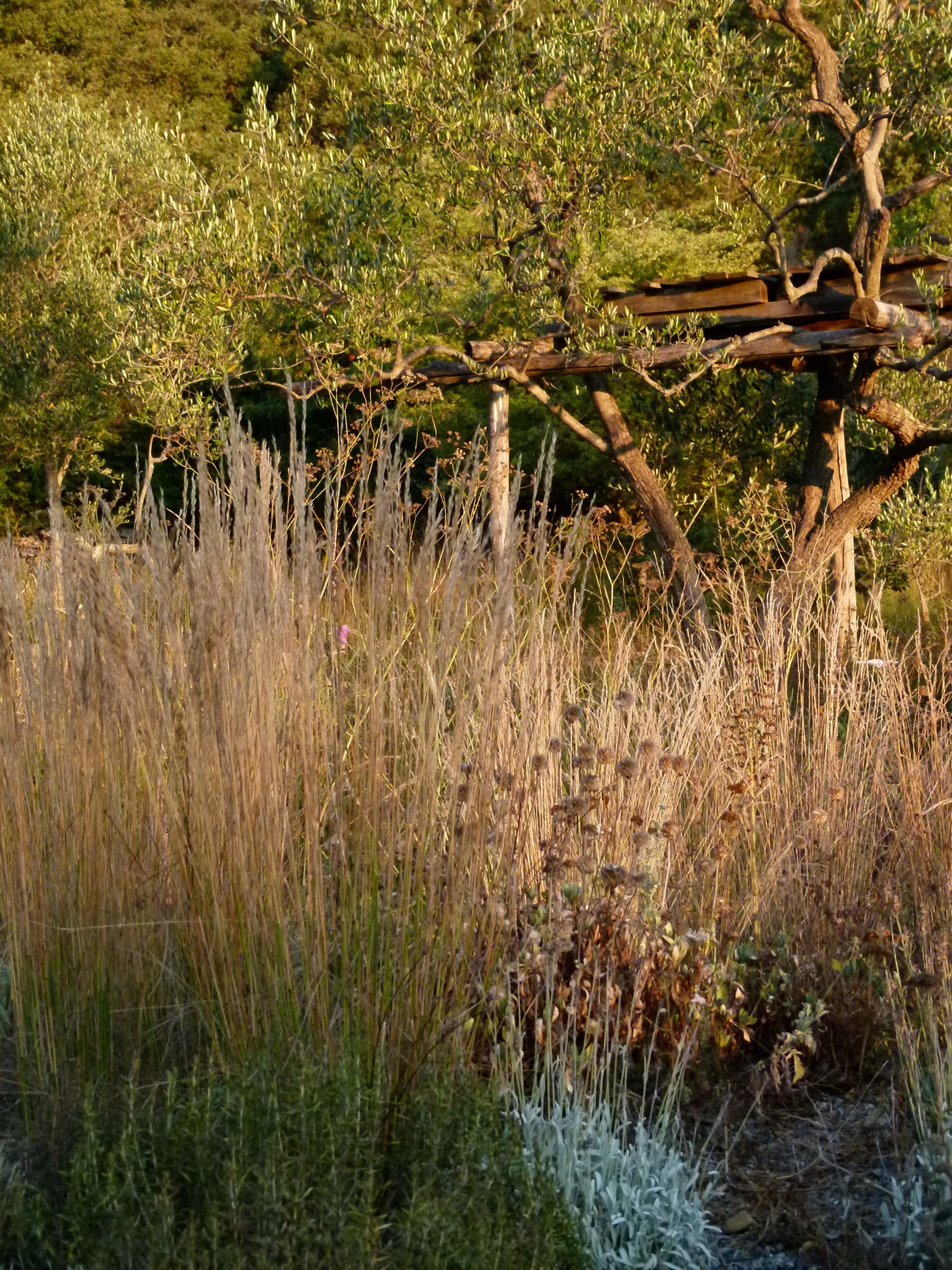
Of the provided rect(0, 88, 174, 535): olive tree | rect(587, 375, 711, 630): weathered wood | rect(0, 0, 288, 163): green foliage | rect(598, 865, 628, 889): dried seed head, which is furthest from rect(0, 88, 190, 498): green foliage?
rect(598, 865, 628, 889): dried seed head

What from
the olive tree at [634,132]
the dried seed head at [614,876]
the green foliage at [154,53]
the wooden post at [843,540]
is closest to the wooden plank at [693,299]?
the olive tree at [634,132]

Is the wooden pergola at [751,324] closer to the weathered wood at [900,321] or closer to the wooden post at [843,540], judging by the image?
the weathered wood at [900,321]

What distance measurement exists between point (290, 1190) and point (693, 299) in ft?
25.7

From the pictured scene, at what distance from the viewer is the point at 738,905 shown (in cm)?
329

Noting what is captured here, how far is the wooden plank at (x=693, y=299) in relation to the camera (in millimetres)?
8445

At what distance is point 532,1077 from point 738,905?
2.58 ft

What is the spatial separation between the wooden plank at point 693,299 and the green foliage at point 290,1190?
6705mm

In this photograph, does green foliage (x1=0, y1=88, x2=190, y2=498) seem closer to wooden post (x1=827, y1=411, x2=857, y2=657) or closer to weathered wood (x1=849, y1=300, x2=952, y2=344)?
wooden post (x1=827, y1=411, x2=857, y2=657)

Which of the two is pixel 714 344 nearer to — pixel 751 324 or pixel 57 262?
pixel 751 324

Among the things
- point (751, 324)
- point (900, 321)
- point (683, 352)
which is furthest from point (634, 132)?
point (900, 321)

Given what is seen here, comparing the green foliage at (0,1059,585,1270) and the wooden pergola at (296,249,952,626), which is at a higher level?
the wooden pergola at (296,249,952,626)

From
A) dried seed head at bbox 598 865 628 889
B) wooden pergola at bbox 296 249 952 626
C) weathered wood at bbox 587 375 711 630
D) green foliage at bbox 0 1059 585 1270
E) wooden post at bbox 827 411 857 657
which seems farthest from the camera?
weathered wood at bbox 587 375 711 630

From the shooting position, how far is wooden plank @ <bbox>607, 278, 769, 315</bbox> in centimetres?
845

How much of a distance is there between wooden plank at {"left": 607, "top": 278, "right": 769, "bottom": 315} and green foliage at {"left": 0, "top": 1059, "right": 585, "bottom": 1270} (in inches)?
264
